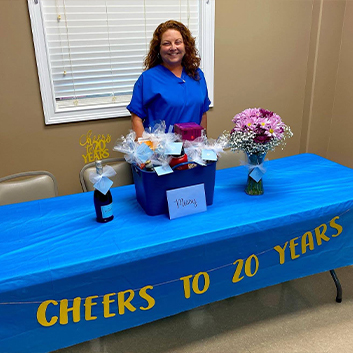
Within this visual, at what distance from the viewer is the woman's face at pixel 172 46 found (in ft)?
6.54

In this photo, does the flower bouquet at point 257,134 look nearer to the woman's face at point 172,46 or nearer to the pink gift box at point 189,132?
the pink gift box at point 189,132

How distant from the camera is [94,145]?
2.74m

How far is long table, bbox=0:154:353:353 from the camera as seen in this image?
119 centimetres

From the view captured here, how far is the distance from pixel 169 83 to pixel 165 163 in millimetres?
891

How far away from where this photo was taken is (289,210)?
147 centimetres

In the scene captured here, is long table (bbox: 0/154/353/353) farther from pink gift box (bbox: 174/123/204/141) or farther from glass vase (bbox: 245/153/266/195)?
pink gift box (bbox: 174/123/204/141)

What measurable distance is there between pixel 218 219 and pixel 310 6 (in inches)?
99.3

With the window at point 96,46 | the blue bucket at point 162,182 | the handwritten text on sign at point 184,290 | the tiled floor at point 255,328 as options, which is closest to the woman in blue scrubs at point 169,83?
the window at point 96,46

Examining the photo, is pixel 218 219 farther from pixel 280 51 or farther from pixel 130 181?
pixel 280 51

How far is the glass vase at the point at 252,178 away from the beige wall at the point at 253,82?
57.3 inches

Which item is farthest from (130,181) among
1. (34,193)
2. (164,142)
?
(164,142)

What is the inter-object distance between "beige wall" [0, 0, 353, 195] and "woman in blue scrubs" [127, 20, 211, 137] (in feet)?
2.20

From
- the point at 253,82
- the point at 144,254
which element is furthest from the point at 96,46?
the point at 144,254

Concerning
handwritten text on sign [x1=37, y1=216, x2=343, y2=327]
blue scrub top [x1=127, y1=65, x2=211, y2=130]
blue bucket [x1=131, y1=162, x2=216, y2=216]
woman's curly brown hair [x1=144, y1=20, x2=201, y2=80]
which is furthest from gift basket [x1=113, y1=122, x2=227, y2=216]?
woman's curly brown hair [x1=144, y1=20, x2=201, y2=80]
